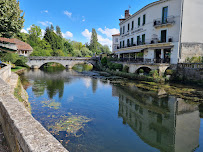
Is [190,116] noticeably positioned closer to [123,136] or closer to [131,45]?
[123,136]

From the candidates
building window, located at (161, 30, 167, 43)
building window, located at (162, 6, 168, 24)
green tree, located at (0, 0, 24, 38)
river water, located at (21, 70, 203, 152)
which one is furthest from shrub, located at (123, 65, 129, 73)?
green tree, located at (0, 0, 24, 38)

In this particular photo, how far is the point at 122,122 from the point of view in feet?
31.9

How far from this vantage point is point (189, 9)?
69.6 ft

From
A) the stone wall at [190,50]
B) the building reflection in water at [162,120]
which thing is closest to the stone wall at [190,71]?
the stone wall at [190,50]

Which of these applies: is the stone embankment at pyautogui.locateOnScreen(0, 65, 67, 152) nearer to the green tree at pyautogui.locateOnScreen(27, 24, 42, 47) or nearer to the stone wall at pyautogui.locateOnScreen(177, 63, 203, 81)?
the stone wall at pyautogui.locateOnScreen(177, 63, 203, 81)

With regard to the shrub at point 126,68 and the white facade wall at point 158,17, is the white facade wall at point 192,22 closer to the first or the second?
the white facade wall at point 158,17

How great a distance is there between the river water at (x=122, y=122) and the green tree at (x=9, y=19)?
686 centimetres

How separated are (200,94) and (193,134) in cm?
859

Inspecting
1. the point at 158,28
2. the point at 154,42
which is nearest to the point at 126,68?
the point at 154,42

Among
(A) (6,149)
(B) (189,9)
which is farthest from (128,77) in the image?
(A) (6,149)

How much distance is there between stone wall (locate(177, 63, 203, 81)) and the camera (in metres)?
18.3

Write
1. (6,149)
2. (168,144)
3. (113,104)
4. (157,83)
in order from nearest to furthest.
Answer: (6,149) → (168,144) → (113,104) → (157,83)

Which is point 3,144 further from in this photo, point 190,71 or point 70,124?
point 190,71

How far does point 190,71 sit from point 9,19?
21.7 metres
